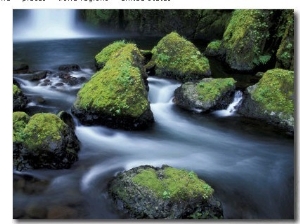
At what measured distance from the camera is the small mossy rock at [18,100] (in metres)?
6.50

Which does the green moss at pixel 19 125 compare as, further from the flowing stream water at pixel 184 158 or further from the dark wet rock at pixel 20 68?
the dark wet rock at pixel 20 68

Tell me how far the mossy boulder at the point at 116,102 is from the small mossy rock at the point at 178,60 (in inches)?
62.0

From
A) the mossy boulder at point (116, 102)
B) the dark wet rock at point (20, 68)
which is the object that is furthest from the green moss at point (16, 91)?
the mossy boulder at point (116, 102)

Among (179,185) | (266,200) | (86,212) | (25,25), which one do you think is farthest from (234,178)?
(25,25)

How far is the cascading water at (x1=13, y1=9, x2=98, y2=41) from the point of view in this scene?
5.68 m

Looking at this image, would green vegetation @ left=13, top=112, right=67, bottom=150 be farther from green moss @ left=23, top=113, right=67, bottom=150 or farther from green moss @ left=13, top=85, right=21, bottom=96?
green moss @ left=13, top=85, right=21, bottom=96

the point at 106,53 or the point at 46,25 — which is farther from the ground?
the point at 46,25

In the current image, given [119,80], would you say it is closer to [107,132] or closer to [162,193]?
[107,132]

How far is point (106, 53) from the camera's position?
8211 mm

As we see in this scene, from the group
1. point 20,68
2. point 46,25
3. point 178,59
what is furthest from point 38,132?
point 178,59

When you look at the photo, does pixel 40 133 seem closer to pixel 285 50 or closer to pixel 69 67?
pixel 69 67

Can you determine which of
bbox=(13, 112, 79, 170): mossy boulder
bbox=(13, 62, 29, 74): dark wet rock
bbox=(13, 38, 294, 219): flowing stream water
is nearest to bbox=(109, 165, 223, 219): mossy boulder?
bbox=(13, 38, 294, 219): flowing stream water

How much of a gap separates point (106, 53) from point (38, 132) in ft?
11.0
